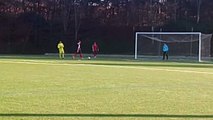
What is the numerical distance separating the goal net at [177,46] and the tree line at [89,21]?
1111cm

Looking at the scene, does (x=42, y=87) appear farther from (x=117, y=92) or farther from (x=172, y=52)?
(x=172, y=52)

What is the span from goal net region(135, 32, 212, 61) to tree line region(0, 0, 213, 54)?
36.4 ft

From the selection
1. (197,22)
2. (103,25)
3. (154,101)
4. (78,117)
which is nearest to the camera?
(78,117)

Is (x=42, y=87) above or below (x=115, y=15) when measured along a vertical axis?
below

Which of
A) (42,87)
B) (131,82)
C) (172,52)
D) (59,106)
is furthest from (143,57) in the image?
(59,106)

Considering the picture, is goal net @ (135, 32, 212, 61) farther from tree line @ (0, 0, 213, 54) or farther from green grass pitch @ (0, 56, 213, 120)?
green grass pitch @ (0, 56, 213, 120)

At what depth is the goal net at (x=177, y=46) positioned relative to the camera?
41.7 m

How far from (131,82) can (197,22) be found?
41.6 meters

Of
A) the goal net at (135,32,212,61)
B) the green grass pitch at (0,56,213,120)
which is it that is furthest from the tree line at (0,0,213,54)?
the green grass pitch at (0,56,213,120)

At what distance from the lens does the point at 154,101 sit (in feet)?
36.6

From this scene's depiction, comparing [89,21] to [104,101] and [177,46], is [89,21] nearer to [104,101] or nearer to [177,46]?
[177,46]

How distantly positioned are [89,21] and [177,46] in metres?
20.2

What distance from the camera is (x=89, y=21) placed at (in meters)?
60.8

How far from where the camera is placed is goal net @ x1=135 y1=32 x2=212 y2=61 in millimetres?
41719
